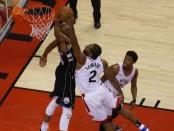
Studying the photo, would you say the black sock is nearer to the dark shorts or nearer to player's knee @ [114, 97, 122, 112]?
player's knee @ [114, 97, 122, 112]

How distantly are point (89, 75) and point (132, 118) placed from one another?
0.81 meters

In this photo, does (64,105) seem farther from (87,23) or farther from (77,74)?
(87,23)

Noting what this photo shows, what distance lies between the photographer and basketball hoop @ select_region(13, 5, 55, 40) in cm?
797

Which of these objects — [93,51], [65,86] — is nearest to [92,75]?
[93,51]

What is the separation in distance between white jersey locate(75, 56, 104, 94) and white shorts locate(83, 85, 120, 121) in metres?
0.07

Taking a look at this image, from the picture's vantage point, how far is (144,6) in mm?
9805

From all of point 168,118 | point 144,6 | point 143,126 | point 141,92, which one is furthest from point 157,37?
point 143,126

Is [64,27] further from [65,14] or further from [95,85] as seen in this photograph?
[95,85]

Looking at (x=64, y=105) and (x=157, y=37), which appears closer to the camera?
(x=64, y=105)

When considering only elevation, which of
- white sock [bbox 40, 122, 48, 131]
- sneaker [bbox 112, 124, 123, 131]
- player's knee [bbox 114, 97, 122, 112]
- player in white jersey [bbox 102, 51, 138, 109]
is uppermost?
player in white jersey [bbox 102, 51, 138, 109]

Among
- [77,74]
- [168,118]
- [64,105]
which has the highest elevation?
[77,74]

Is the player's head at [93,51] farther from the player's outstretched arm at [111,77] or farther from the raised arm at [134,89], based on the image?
the raised arm at [134,89]

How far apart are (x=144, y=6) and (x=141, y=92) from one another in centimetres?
283

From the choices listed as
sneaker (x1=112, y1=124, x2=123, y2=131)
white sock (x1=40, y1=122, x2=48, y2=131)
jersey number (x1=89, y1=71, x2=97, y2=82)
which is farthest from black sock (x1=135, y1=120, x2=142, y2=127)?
white sock (x1=40, y1=122, x2=48, y2=131)
